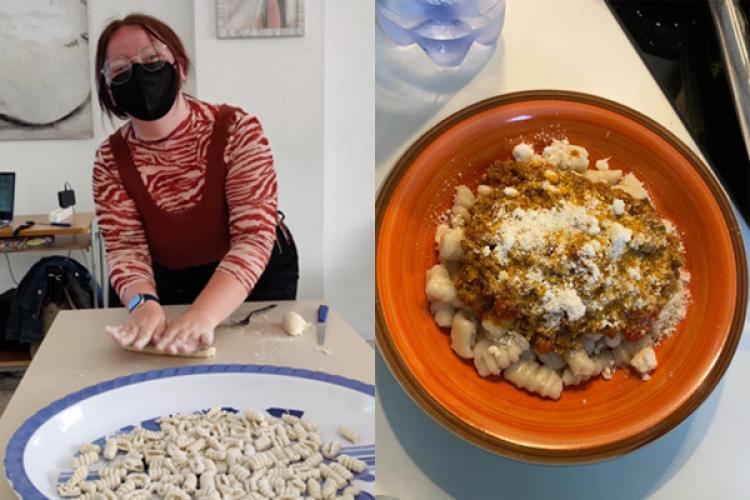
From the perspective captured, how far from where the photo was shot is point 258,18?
46 cm

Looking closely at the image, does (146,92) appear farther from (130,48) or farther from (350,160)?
Answer: (350,160)

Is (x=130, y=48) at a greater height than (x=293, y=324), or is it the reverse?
(x=130, y=48)

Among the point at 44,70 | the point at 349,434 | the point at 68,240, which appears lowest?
the point at 349,434

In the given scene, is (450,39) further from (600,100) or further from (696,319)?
(696,319)

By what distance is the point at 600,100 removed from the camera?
0.59 meters

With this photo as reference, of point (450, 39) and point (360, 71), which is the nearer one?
point (360, 71)

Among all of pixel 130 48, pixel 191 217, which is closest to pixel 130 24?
pixel 130 48

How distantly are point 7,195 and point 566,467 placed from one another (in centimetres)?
49

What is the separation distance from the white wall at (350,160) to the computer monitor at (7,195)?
199 mm

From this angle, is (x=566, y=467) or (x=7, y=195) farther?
(x=566, y=467)

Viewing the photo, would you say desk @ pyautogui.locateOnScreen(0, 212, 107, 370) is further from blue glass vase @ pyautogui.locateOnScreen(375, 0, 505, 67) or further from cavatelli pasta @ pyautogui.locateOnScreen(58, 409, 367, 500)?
blue glass vase @ pyautogui.locateOnScreen(375, 0, 505, 67)

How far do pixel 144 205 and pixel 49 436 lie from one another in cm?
15

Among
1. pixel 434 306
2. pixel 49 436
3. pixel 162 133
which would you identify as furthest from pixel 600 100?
pixel 49 436

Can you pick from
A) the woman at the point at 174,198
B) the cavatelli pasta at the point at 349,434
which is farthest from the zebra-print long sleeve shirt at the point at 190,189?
the cavatelli pasta at the point at 349,434
